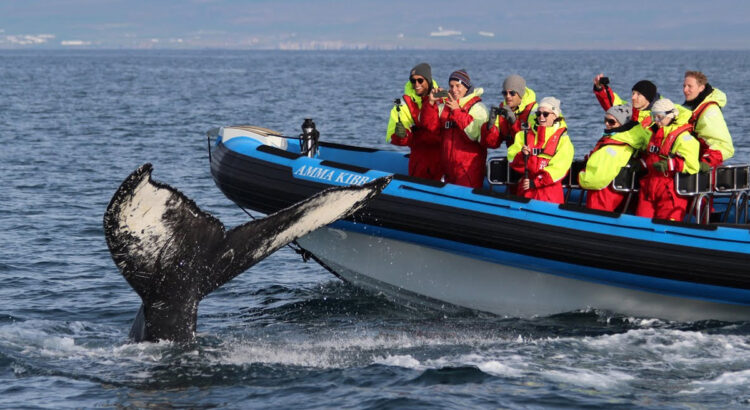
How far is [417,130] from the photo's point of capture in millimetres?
10180

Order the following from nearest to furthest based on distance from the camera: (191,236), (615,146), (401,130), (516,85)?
(191,236) < (615,146) < (516,85) < (401,130)

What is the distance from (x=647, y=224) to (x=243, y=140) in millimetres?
4073

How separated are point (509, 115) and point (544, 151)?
56 centimetres

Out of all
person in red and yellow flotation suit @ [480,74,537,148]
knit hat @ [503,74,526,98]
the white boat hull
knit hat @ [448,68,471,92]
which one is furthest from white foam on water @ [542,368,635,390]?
knit hat @ [448,68,471,92]

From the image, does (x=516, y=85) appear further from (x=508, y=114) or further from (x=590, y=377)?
(x=590, y=377)

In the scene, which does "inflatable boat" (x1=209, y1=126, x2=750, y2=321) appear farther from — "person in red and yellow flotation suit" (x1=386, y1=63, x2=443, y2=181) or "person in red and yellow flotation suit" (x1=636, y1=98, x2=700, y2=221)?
"person in red and yellow flotation suit" (x1=386, y1=63, x2=443, y2=181)

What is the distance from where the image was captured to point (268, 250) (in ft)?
24.1

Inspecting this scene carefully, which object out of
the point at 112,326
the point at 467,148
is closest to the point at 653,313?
the point at 467,148

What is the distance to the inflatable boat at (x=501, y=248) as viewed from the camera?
8797mm

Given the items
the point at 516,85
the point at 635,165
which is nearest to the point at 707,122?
the point at 635,165

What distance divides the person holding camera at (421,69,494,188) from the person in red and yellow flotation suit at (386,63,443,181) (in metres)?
0.12

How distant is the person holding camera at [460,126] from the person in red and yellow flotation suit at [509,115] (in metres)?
0.16

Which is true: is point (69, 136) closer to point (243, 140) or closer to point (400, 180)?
point (243, 140)

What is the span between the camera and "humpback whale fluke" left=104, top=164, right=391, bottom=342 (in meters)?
7.04
